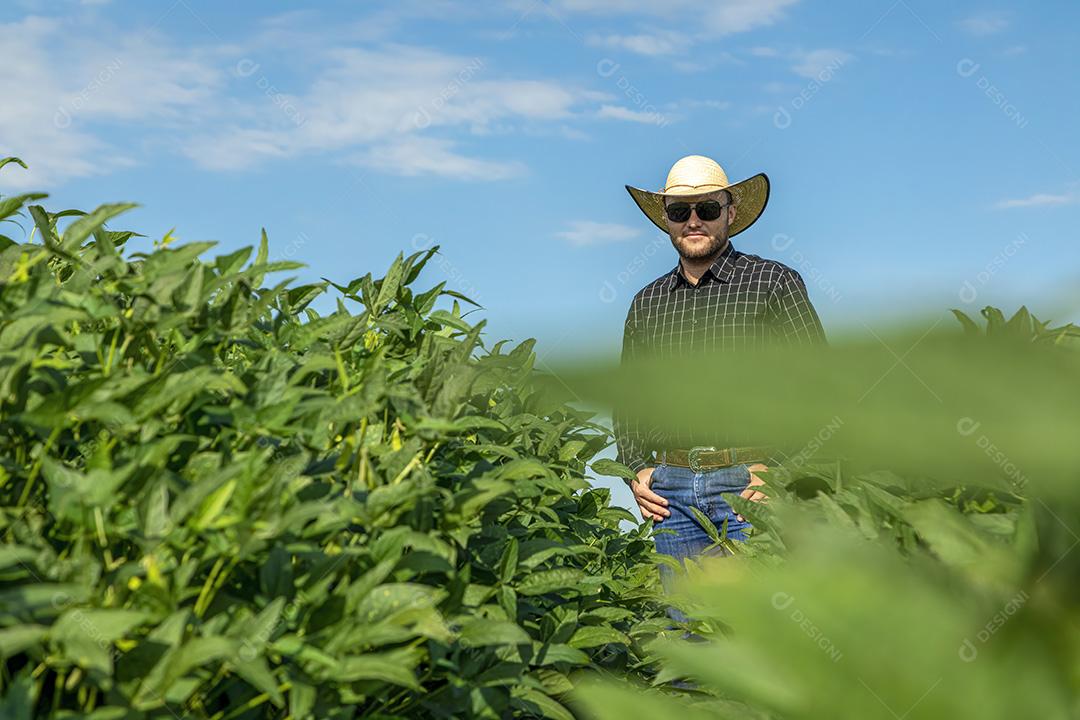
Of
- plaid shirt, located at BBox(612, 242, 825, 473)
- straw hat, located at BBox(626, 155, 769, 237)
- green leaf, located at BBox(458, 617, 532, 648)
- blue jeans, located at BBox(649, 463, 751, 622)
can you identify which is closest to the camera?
green leaf, located at BBox(458, 617, 532, 648)

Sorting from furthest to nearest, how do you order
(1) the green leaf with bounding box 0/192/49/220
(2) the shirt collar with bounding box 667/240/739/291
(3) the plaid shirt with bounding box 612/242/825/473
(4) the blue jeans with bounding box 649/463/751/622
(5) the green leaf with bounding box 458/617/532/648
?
(2) the shirt collar with bounding box 667/240/739/291 < (3) the plaid shirt with bounding box 612/242/825/473 < (4) the blue jeans with bounding box 649/463/751/622 < (1) the green leaf with bounding box 0/192/49/220 < (5) the green leaf with bounding box 458/617/532/648

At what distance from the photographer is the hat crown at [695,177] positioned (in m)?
6.44

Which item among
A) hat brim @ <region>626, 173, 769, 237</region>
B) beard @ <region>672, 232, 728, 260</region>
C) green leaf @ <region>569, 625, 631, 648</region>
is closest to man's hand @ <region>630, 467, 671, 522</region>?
beard @ <region>672, 232, 728, 260</region>

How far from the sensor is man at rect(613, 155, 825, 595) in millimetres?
5484

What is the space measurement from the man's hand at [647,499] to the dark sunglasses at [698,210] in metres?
1.58

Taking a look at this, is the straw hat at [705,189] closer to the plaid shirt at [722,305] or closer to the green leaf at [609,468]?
the plaid shirt at [722,305]

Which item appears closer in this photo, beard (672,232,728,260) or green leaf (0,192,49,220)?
green leaf (0,192,49,220)

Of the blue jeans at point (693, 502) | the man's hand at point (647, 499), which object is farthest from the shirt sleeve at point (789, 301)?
the man's hand at point (647, 499)

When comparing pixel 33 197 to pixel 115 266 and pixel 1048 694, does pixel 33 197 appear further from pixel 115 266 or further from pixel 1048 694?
pixel 1048 694

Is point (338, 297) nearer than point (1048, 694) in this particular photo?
No

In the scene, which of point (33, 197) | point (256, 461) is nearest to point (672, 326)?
point (33, 197)

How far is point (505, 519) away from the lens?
2.84 metres

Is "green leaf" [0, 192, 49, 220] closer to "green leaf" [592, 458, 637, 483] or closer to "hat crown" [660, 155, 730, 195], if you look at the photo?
"green leaf" [592, 458, 637, 483]

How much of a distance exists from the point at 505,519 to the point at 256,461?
4.38ft
